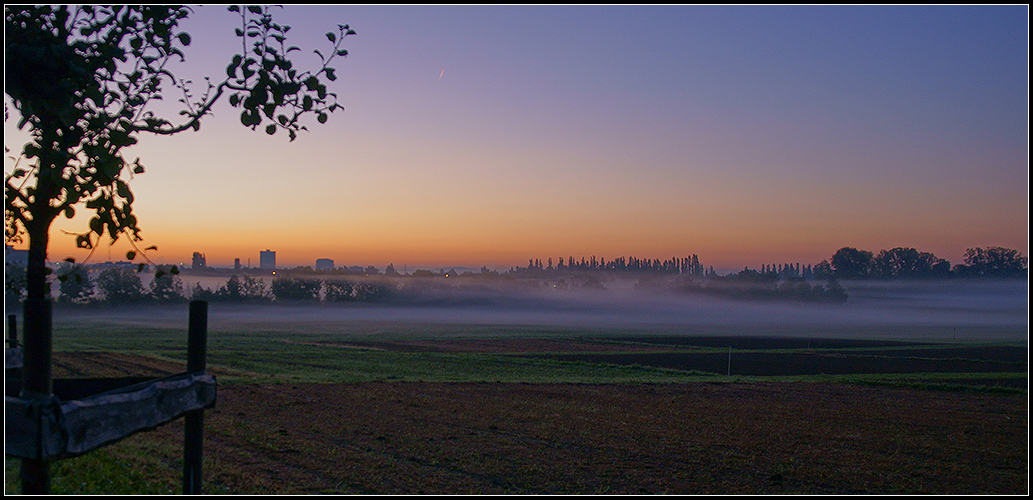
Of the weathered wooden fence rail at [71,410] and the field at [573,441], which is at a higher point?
the weathered wooden fence rail at [71,410]

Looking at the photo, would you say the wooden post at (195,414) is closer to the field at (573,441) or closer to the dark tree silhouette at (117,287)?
the field at (573,441)

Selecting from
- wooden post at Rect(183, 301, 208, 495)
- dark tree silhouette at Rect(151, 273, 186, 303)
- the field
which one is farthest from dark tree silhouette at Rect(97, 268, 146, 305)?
wooden post at Rect(183, 301, 208, 495)

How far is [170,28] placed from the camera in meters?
5.08

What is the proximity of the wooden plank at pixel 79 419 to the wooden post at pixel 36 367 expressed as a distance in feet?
0.31

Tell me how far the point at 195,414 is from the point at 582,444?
9.74 metres

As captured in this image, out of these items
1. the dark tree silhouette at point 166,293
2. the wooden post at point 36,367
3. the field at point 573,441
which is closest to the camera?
the wooden post at point 36,367

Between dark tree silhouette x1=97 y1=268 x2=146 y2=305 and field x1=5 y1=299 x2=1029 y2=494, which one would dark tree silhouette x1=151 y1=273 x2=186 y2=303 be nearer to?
dark tree silhouette x1=97 y1=268 x2=146 y2=305

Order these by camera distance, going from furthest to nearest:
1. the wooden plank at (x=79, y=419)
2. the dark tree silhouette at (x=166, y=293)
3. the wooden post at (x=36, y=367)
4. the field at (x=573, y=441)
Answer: the dark tree silhouette at (x=166, y=293)
the field at (x=573, y=441)
the wooden post at (x=36, y=367)
the wooden plank at (x=79, y=419)

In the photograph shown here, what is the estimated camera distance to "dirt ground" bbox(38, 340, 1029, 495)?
10648 millimetres

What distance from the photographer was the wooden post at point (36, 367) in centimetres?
430

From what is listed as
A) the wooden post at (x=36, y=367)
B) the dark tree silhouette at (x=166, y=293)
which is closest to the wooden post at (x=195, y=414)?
the wooden post at (x=36, y=367)

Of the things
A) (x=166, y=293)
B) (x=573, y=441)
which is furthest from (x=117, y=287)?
(x=573, y=441)

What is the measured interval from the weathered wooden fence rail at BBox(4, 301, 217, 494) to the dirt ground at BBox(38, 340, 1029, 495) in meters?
3.58

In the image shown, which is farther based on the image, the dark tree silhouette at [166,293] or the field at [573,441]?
the dark tree silhouette at [166,293]
